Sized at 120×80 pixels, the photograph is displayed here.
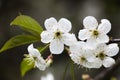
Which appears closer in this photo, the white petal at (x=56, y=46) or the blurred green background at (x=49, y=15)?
the white petal at (x=56, y=46)

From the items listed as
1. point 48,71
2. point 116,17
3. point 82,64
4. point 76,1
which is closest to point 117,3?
point 116,17

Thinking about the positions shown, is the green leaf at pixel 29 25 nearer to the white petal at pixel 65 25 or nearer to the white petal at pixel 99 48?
the white petal at pixel 65 25

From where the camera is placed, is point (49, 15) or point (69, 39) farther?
point (49, 15)

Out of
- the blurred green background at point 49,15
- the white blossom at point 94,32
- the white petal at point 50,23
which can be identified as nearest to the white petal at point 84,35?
the white blossom at point 94,32

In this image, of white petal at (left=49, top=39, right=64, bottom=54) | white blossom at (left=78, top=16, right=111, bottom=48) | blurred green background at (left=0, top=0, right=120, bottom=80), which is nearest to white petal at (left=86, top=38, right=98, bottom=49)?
white blossom at (left=78, top=16, right=111, bottom=48)

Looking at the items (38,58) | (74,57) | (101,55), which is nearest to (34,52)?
(38,58)

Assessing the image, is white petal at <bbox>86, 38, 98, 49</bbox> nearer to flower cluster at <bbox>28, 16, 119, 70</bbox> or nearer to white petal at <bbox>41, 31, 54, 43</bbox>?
flower cluster at <bbox>28, 16, 119, 70</bbox>

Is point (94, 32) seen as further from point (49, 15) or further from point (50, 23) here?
point (49, 15)

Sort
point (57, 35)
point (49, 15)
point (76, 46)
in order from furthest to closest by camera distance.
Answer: point (49, 15)
point (57, 35)
point (76, 46)
